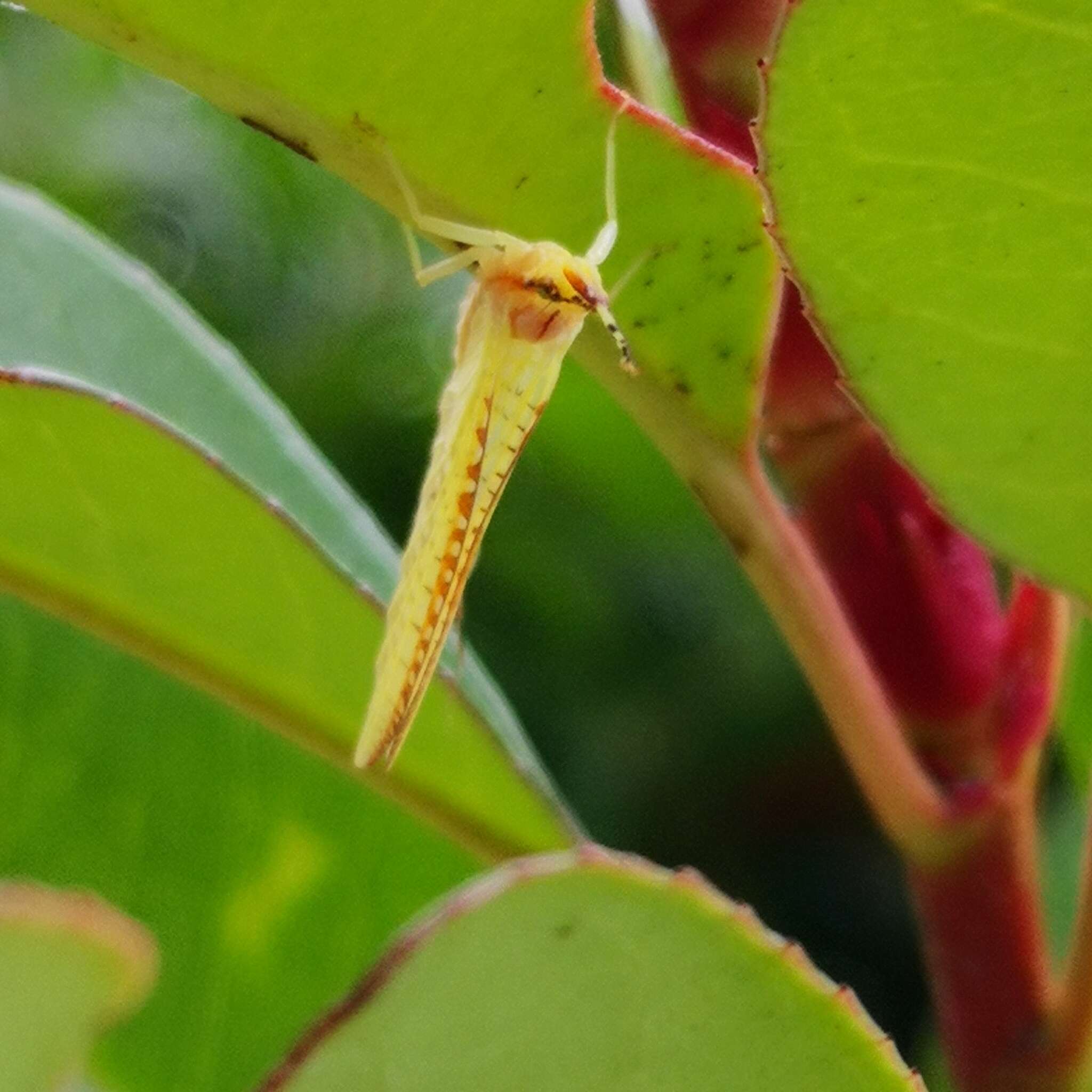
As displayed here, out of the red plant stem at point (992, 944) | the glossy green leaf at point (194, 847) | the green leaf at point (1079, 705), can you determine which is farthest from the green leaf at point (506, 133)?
the green leaf at point (1079, 705)

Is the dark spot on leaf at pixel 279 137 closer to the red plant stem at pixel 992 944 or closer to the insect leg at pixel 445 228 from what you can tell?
the insect leg at pixel 445 228

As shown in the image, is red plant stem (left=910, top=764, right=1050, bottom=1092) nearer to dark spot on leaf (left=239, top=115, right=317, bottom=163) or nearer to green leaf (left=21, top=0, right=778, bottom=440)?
green leaf (left=21, top=0, right=778, bottom=440)

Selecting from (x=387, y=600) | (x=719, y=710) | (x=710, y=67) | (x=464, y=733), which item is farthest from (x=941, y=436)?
(x=719, y=710)

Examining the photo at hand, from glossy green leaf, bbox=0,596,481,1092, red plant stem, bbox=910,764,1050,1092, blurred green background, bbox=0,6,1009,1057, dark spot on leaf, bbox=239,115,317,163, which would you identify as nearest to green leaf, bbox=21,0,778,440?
dark spot on leaf, bbox=239,115,317,163

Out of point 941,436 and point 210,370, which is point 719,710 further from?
point 941,436

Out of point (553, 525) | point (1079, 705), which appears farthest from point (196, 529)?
point (553, 525)
